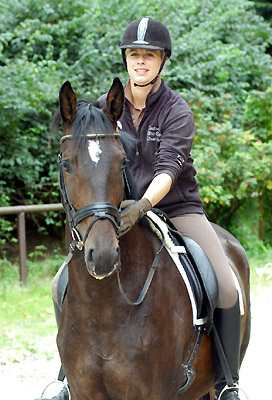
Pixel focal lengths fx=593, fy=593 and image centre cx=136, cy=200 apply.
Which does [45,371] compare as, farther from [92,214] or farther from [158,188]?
[92,214]

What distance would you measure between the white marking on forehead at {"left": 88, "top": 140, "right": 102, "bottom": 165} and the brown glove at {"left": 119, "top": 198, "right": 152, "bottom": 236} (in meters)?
0.31

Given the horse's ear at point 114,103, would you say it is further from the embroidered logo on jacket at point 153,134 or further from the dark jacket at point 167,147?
the embroidered logo on jacket at point 153,134

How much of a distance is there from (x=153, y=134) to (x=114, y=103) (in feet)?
1.96

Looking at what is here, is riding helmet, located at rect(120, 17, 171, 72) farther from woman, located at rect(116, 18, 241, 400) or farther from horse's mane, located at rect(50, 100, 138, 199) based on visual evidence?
horse's mane, located at rect(50, 100, 138, 199)

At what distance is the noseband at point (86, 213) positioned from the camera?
2.72 m

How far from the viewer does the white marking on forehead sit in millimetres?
2814

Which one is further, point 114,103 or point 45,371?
point 45,371

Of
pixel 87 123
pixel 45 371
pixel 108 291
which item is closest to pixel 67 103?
pixel 87 123

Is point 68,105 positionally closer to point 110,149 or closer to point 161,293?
point 110,149

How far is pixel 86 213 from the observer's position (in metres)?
2.74

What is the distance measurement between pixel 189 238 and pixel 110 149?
3.72ft

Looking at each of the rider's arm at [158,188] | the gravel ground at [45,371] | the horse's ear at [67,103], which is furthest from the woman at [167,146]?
the gravel ground at [45,371]

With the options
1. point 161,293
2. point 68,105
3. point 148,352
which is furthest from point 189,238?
point 68,105

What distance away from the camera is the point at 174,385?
3.20 m
